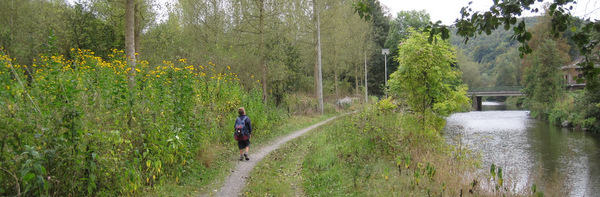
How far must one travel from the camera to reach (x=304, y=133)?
16.4 meters

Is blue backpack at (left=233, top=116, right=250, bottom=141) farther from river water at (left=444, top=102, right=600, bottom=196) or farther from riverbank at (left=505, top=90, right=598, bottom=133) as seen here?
riverbank at (left=505, top=90, right=598, bottom=133)

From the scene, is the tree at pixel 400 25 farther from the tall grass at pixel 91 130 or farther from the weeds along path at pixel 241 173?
the tall grass at pixel 91 130

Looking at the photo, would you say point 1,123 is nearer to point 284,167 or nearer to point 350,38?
point 284,167

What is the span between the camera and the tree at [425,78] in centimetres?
1318

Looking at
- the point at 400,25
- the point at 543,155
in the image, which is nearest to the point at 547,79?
the point at 400,25

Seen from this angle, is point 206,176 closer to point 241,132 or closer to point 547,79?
point 241,132

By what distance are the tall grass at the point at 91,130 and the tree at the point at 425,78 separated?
26.0 ft

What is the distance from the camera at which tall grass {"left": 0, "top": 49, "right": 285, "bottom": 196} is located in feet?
14.4

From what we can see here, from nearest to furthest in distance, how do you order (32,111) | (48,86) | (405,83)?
(32,111) < (48,86) < (405,83)

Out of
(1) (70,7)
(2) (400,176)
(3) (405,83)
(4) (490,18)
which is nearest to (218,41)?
(1) (70,7)

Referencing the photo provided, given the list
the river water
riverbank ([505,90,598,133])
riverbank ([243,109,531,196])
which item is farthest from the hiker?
riverbank ([505,90,598,133])

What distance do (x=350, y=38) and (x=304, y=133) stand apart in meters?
22.6

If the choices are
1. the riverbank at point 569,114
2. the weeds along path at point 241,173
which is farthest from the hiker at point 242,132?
the riverbank at point 569,114

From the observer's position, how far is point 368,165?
348 inches
